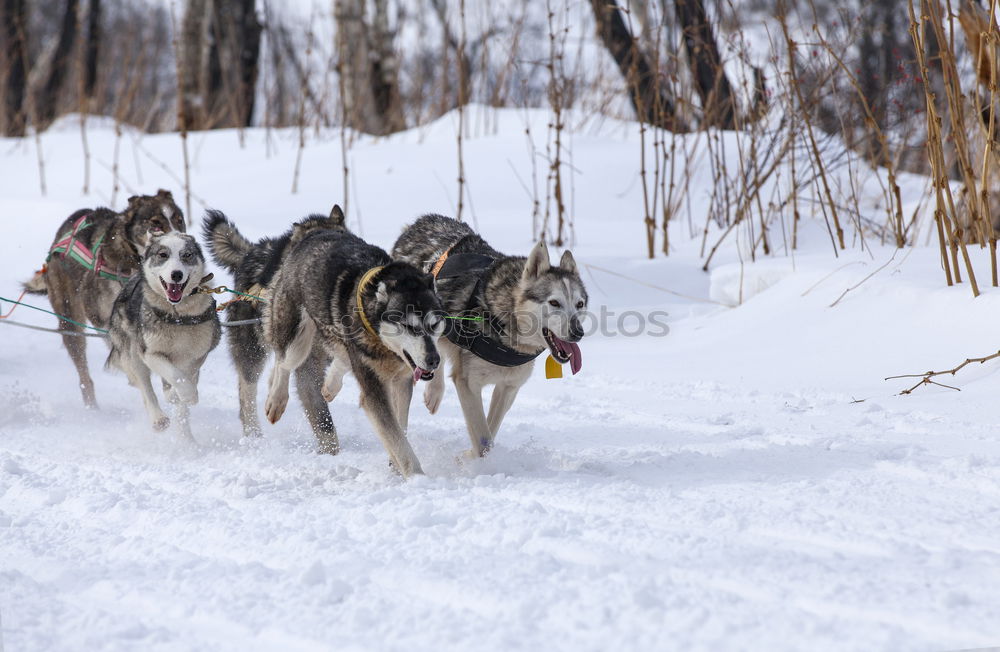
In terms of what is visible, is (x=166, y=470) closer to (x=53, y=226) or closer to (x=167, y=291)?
(x=167, y=291)

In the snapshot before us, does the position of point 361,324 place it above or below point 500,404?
above

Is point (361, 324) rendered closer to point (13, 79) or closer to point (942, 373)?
point (942, 373)

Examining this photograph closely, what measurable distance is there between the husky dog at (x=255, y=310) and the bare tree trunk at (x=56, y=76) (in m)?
13.0

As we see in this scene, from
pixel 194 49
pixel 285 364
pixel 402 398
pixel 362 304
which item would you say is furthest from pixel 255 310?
pixel 194 49

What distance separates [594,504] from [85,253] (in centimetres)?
389

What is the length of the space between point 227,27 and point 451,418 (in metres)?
11.3

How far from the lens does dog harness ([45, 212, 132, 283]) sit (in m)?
5.23

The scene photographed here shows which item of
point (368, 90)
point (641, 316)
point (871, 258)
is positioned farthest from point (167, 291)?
point (368, 90)

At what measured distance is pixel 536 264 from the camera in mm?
3754

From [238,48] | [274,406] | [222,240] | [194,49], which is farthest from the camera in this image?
[238,48]

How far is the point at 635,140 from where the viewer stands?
10500mm

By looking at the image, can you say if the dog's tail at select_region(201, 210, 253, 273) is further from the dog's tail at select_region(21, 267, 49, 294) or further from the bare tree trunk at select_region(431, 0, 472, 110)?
the bare tree trunk at select_region(431, 0, 472, 110)

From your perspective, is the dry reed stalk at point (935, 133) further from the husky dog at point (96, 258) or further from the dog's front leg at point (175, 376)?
the husky dog at point (96, 258)

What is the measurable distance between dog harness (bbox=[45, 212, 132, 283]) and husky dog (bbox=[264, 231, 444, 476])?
5.10ft
